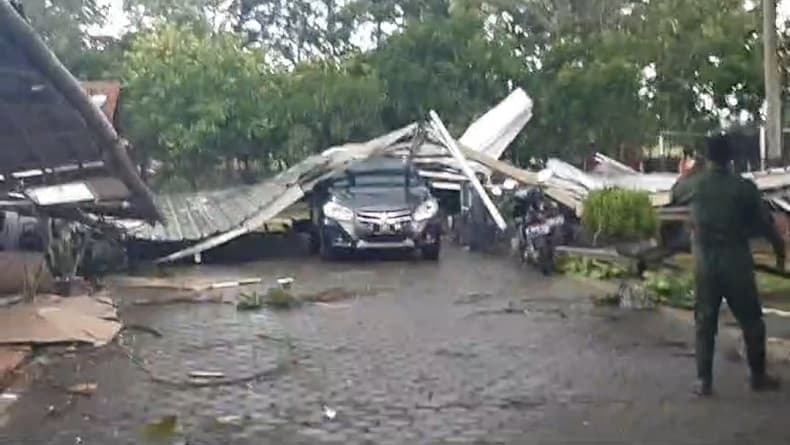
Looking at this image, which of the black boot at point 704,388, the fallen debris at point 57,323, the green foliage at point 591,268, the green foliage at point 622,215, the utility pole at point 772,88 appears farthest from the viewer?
the utility pole at point 772,88

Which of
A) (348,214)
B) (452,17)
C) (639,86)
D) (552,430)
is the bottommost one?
(552,430)

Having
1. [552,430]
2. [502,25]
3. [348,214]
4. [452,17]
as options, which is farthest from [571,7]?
[552,430]

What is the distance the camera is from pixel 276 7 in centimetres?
4359

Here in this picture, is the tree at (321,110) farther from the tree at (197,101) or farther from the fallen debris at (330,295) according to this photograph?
the fallen debris at (330,295)

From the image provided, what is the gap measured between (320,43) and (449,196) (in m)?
13.2

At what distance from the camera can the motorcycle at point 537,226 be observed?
2005cm

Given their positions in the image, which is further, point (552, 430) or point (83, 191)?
point (83, 191)

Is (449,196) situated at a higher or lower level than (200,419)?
higher

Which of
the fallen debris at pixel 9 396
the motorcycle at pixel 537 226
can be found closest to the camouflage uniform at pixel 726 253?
the fallen debris at pixel 9 396

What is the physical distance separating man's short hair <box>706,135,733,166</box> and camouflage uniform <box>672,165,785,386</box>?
0.22 feet

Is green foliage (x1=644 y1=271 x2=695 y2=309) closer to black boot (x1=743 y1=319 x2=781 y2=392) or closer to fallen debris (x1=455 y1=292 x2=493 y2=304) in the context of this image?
fallen debris (x1=455 y1=292 x2=493 y2=304)

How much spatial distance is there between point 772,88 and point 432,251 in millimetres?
7059

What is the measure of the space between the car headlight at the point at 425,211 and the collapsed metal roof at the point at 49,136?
7812 millimetres

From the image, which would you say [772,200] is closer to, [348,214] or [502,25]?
[348,214]
